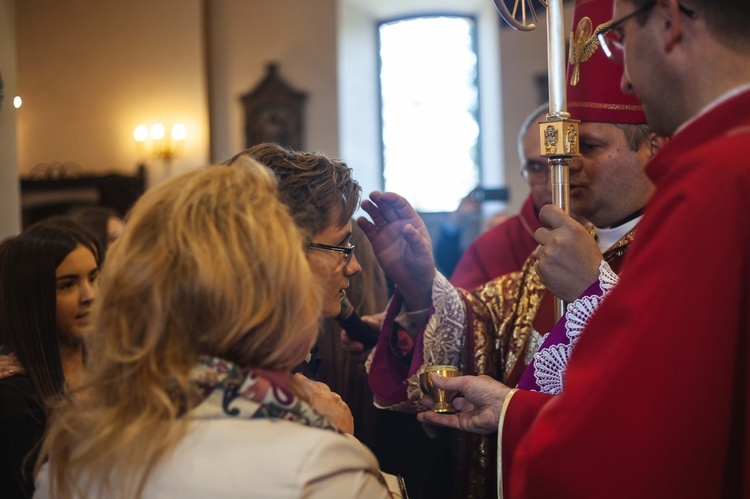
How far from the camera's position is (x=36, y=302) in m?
2.65

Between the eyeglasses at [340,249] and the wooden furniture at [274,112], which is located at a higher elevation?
the wooden furniture at [274,112]

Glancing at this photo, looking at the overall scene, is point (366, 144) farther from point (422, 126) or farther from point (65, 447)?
point (65, 447)

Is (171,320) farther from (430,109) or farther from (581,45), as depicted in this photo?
(430,109)

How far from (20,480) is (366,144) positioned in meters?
8.45

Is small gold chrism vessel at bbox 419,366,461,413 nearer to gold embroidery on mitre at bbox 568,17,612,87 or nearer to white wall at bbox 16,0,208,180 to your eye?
gold embroidery on mitre at bbox 568,17,612,87

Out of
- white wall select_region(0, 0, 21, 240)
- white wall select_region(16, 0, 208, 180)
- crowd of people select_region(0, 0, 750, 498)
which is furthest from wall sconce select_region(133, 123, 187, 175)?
crowd of people select_region(0, 0, 750, 498)

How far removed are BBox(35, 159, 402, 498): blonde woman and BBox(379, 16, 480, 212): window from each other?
9.13 metres

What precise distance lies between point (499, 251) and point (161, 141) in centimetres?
719

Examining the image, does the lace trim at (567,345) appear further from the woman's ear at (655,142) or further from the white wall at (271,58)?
the white wall at (271,58)

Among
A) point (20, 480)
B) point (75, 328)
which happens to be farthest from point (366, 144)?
point (20, 480)

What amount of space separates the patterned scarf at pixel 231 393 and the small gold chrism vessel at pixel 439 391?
81 cm

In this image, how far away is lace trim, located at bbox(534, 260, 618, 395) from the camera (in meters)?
1.97

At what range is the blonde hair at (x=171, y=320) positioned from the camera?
1236mm

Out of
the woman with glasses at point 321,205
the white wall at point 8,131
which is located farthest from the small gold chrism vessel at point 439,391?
the white wall at point 8,131
